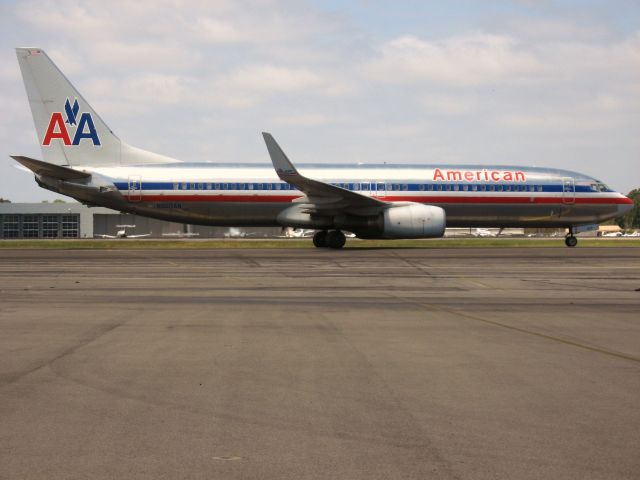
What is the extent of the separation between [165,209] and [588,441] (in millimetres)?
31094

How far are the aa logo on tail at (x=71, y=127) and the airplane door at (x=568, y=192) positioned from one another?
24352 millimetres

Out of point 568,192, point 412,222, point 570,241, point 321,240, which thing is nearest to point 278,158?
point 321,240

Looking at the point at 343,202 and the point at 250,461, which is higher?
the point at 343,202

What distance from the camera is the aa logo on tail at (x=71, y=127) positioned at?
3491cm

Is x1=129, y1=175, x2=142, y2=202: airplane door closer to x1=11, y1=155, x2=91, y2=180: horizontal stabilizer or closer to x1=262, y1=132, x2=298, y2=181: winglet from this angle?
x1=11, y1=155, x2=91, y2=180: horizontal stabilizer

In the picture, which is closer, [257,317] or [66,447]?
[66,447]

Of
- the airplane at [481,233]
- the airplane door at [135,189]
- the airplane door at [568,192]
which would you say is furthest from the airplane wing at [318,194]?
the airplane at [481,233]

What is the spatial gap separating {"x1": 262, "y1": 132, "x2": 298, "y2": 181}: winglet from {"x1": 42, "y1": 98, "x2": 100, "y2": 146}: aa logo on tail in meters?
9.72

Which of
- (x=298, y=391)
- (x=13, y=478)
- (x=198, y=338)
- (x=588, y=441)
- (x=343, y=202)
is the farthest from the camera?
(x=343, y=202)

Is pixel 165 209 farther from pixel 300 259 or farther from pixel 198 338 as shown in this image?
pixel 198 338

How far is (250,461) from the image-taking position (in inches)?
177

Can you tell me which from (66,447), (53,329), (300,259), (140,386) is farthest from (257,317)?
(300,259)

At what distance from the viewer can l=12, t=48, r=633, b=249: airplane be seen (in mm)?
33188

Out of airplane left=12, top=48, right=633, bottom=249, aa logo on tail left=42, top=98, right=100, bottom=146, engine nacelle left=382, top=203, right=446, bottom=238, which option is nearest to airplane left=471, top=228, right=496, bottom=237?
airplane left=12, top=48, right=633, bottom=249
